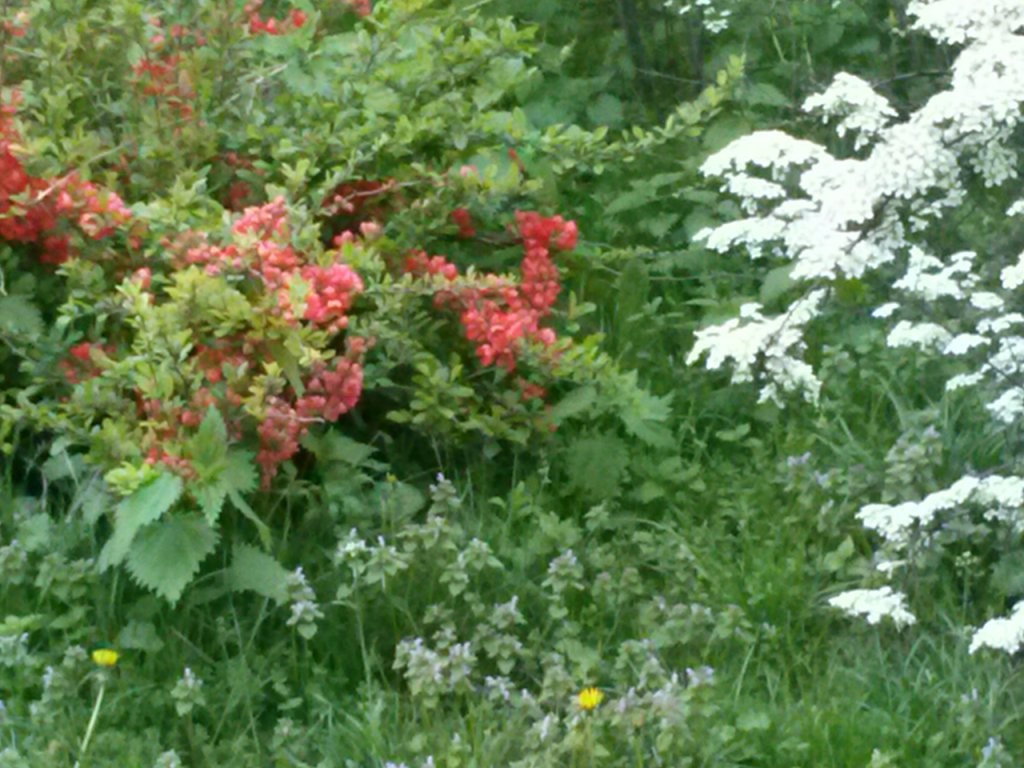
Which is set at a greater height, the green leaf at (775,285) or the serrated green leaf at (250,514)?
the serrated green leaf at (250,514)

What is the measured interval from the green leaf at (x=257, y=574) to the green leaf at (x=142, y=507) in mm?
244

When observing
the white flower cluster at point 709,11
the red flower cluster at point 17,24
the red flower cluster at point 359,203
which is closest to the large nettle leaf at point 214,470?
the red flower cluster at point 359,203

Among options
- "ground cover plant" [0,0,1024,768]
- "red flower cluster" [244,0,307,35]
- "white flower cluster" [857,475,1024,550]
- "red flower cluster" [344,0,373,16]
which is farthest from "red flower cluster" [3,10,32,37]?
"white flower cluster" [857,475,1024,550]

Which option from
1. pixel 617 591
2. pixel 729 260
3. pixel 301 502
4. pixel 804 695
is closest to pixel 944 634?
pixel 804 695

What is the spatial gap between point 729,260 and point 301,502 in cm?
186

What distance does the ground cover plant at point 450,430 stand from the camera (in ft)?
11.5

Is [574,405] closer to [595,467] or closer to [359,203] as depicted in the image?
[595,467]

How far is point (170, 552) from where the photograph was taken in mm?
3617

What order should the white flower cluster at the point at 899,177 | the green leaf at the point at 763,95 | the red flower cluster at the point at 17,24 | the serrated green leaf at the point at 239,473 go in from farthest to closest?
the green leaf at the point at 763,95
the red flower cluster at the point at 17,24
the serrated green leaf at the point at 239,473
the white flower cluster at the point at 899,177

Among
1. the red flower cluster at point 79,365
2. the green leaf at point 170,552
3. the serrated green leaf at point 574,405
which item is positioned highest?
the red flower cluster at point 79,365

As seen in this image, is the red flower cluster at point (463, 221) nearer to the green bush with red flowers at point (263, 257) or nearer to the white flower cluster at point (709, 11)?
the green bush with red flowers at point (263, 257)

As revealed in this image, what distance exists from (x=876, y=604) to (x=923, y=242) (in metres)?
1.01

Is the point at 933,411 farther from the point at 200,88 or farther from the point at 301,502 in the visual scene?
the point at 200,88

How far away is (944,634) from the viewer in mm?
3828
